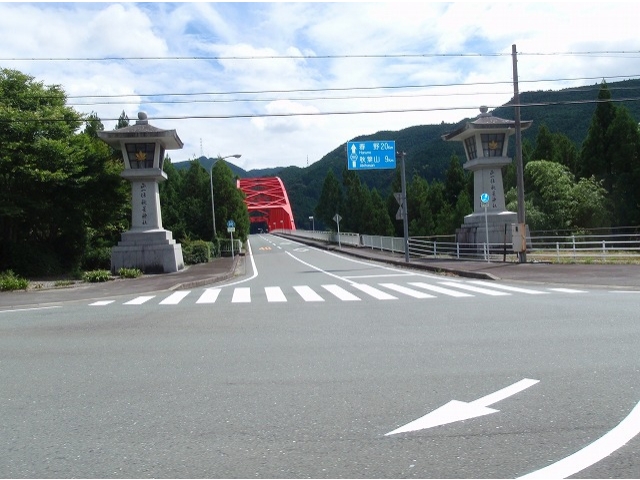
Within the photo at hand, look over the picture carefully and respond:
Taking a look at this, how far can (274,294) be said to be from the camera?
16484 mm

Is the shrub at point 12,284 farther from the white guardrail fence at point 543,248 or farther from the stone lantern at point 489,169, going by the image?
the stone lantern at point 489,169

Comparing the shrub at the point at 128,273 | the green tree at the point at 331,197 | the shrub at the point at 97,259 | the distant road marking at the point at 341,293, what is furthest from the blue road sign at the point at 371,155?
the green tree at the point at 331,197

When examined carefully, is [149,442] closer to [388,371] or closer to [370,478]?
[370,478]

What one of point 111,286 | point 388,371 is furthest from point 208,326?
point 111,286

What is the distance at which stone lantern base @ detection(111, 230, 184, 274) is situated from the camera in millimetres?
27984

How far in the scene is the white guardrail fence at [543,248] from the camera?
2347cm

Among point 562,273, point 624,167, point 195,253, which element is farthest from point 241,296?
point 624,167

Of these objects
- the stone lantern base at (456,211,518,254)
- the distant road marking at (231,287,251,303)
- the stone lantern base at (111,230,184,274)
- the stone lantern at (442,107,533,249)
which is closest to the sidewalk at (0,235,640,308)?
the distant road marking at (231,287,251,303)

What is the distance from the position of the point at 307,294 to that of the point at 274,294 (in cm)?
97

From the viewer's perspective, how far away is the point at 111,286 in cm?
2119

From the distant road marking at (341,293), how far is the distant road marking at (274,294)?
142cm

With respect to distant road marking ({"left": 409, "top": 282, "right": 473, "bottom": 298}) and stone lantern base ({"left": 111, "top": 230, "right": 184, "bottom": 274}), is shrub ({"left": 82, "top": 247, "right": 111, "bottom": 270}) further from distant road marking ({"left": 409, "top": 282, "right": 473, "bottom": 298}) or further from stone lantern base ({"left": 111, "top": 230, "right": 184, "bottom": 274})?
distant road marking ({"left": 409, "top": 282, "right": 473, "bottom": 298})

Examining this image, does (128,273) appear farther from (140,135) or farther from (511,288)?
(511,288)

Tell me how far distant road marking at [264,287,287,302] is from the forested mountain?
27.0 m
